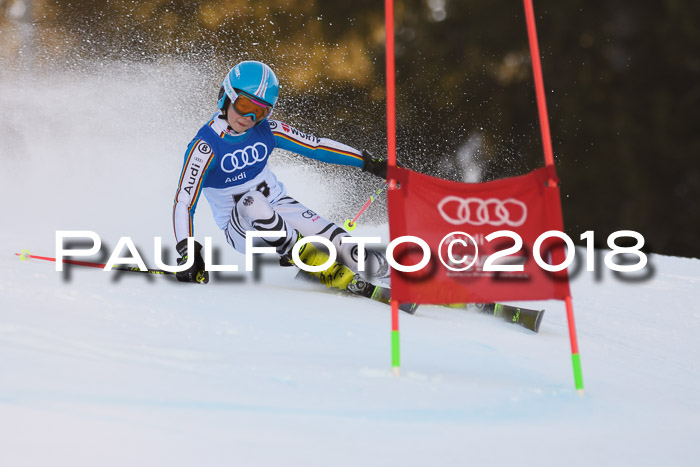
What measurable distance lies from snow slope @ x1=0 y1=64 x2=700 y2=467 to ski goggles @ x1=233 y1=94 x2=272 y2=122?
874 millimetres

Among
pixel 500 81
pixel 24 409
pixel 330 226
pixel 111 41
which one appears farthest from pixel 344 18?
pixel 24 409

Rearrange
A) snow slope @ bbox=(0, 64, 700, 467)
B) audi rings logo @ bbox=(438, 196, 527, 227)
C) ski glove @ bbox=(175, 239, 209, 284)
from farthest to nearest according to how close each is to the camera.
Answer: ski glove @ bbox=(175, 239, 209, 284) < audi rings logo @ bbox=(438, 196, 527, 227) < snow slope @ bbox=(0, 64, 700, 467)

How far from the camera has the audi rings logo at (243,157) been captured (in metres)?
3.71

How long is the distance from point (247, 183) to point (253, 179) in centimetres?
4

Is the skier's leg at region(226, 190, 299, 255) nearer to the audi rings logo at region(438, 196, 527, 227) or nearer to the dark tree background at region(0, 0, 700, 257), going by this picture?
the audi rings logo at region(438, 196, 527, 227)

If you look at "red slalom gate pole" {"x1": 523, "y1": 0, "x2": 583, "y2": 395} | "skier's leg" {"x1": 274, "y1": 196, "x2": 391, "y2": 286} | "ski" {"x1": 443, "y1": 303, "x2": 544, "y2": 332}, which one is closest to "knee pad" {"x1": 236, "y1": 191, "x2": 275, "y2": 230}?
"skier's leg" {"x1": 274, "y1": 196, "x2": 391, "y2": 286}

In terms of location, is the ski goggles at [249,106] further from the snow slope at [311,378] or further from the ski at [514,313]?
the ski at [514,313]

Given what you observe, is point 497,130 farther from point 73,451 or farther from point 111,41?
point 73,451

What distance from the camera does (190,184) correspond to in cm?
362

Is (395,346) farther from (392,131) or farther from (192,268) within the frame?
(192,268)

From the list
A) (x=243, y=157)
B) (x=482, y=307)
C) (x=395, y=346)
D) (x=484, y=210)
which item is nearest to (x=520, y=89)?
(x=482, y=307)

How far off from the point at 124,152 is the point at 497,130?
18.6ft

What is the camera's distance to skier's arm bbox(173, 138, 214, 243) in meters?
3.60

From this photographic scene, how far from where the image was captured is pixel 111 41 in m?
8.52
